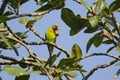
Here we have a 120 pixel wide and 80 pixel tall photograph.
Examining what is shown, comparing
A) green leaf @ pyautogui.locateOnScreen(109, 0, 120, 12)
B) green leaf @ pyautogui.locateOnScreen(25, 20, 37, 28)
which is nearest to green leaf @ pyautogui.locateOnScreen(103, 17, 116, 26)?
green leaf @ pyautogui.locateOnScreen(109, 0, 120, 12)

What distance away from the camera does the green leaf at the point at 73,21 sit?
6.27 ft

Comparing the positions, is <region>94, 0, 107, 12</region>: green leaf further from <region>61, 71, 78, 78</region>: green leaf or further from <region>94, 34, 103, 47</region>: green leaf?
<region>61, 71, 78, 78</region>: green leaf

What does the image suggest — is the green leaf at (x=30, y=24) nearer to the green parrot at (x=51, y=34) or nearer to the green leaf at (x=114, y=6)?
the green parrot at (x=51, y=34)

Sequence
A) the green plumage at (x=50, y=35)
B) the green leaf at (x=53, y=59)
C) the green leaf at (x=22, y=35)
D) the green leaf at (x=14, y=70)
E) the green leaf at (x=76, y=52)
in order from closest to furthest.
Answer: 1. the green leaf at (x=14, y=70)
2. the green leaf at (x=53, y=59)
3. the green plumage at (x=50, y=35)
4. the green leaf at (x=76, y=52)
5. the green leaf at (x=22, y=35)

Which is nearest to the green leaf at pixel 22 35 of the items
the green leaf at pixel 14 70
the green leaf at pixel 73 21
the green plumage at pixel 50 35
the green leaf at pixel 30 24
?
the green leaf at pixel 30 24

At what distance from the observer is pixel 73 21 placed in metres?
1.92

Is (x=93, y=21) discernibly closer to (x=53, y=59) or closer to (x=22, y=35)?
(x=53, y=59)

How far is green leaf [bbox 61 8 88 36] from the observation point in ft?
6.27

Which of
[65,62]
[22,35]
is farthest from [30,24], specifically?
[65,62]

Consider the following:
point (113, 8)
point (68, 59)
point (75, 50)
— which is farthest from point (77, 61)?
point (113, 8)

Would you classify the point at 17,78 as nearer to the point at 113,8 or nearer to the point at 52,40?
the point at 52,40

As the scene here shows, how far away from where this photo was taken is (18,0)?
74.8 inches

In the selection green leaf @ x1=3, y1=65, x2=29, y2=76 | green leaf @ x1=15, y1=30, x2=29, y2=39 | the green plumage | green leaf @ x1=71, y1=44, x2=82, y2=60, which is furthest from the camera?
green leaf @ x1=15, y1=30, x2=29, y2=39

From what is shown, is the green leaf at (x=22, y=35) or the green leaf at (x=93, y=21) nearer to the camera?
the green leaf at (x=93, y=21)
